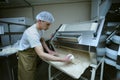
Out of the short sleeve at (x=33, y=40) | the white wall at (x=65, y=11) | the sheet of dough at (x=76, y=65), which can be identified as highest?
the white wall at (x=65, y=11)

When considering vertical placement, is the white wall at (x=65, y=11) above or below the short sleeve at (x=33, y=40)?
above

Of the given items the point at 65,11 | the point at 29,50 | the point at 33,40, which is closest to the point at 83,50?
the point at 33,40

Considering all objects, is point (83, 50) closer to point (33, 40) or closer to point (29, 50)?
point (33, 40)

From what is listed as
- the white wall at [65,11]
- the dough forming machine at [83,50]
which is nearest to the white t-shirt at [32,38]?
the dough forming machine at [83,50]

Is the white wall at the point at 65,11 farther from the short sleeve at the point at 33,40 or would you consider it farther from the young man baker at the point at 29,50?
the short sleeve at the point at 33,40

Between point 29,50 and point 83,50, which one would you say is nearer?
point 83,50

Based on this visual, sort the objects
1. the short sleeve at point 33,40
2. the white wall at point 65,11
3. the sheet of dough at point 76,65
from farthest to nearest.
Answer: the white wall at point 65,11
the short sleeve at point 33,40
the sheet of dough at point 76,65

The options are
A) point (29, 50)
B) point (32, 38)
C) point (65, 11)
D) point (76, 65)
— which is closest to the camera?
point (76, 65)

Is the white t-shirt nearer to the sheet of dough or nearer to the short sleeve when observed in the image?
the short sleeve

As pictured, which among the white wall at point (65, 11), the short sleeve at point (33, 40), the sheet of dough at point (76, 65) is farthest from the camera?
the white wall at point (65, 11)

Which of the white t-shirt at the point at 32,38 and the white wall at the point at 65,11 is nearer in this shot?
the white t-shirt at the point at 32,38

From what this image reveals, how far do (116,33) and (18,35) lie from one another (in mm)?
2109

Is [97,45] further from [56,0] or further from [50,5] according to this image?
[50,5]

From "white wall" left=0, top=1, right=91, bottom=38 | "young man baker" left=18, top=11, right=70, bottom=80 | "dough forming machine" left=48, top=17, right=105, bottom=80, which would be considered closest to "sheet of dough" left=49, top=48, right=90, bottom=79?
"dough forming machine" left=48, top=17, right=105, bottom=80
